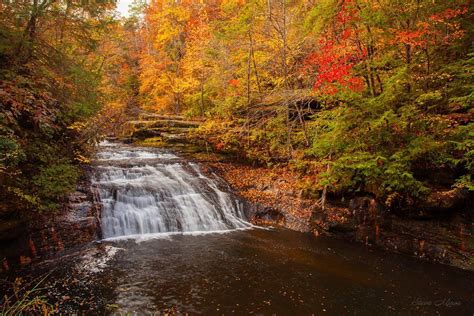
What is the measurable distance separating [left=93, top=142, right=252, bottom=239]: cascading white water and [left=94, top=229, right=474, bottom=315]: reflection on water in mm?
1085

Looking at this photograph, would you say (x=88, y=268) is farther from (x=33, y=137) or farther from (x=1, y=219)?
(x=33, y=137)

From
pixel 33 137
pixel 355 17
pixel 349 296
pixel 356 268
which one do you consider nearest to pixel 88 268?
pixel 33 137

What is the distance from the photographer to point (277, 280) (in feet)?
22.7

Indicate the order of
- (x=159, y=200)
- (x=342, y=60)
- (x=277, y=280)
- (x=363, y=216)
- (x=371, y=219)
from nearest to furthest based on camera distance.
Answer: (x=277, y=280) → (x=342, y=60) → (x=371, y=219) → (x=363, y=216) → (x=159, y=200)

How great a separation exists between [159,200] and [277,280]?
582 cm

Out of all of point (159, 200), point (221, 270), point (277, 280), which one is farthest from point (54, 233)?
point (277, 280)

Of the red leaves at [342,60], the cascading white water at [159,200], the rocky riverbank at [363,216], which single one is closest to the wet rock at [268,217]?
the rocky riverbank at [363,216]

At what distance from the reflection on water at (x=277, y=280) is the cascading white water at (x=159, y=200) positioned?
1.09 m

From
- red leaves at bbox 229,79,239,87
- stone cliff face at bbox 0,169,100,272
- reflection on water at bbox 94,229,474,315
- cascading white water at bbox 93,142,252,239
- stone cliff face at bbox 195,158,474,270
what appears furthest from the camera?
red leaves at bbox 229,79,239,87

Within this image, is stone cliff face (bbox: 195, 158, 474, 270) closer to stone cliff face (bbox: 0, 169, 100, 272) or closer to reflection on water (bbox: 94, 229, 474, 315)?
reflection on water (bbox: 94, 229, 474, 315)

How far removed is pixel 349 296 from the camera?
6289 mm

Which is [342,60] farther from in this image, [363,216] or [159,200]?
[159,200]

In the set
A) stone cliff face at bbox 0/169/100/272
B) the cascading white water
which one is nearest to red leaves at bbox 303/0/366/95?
the cascading white water

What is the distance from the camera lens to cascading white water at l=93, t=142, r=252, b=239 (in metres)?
10.1
